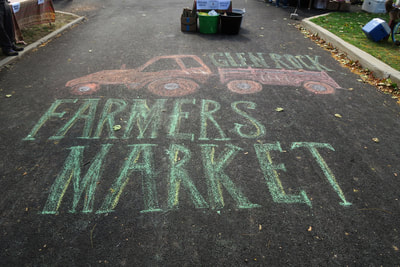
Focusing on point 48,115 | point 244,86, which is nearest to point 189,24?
point 244,86

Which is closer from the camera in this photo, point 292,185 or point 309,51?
point 292,185

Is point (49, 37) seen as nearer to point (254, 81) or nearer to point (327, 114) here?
point (254, 81)

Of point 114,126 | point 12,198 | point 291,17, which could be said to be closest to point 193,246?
point 12,198

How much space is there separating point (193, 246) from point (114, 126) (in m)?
2.28

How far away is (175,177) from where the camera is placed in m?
3.01

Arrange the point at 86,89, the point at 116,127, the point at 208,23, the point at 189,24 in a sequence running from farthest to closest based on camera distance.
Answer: the point at 189,24
the point at 208,23
the point at 86,89
the point at 116,127

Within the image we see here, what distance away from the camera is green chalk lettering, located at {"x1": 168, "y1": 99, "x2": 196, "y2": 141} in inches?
146

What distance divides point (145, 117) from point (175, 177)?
1.47 m

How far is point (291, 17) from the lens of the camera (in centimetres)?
1085

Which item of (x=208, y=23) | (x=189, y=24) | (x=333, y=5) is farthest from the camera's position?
(x=333, y=5)

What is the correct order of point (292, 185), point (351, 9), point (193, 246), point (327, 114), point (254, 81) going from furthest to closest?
point (351, 9) → point (254, 81) → point (327, 114) → point (292, 185) → point (193, 246)

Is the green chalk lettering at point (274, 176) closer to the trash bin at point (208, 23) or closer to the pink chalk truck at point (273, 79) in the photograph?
the pink chalk truck at point (273, 79)

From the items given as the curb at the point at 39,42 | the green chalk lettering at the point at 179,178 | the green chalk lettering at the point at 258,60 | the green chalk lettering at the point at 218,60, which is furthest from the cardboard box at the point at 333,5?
the green chalk lettering at the point at 179,178

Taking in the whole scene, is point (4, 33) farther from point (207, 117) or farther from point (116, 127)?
point (207, 117)
